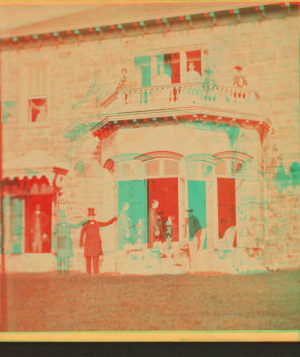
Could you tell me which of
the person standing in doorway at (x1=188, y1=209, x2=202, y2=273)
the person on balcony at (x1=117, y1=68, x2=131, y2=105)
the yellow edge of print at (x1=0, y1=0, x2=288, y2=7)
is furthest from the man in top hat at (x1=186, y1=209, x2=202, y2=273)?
the yellow edge of print at (x1=0, y1=0, x2=288, y2=7)

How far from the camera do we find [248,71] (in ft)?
16.2

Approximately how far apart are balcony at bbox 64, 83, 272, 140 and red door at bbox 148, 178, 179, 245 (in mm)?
644

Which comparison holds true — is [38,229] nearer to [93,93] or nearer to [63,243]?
[63,243]

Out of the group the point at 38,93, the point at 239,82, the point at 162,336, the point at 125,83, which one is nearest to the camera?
the point at 162,336

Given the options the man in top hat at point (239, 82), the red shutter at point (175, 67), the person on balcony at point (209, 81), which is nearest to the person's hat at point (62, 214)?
the red shutter at point (175, 67)

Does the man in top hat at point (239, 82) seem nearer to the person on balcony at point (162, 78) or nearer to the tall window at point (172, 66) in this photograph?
the tall window at point (172, 66)

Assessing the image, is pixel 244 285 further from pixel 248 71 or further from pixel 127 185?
pixel 248 71

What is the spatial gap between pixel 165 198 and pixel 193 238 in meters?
0.47

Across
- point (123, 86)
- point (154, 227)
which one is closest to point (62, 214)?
point (154, 227)

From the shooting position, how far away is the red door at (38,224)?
198 inches

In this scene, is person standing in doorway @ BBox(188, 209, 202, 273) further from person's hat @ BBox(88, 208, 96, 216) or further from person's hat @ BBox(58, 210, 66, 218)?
person's hat @ BBox(58, 210, 66, 218)

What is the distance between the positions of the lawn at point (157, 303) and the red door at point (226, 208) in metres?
0.48

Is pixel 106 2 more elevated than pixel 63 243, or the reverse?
pixel 106 2

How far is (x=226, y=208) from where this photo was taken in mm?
4840
